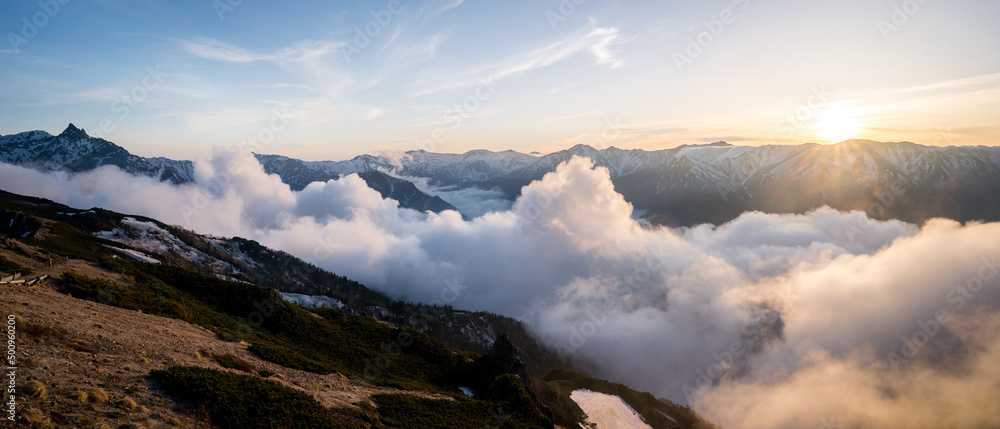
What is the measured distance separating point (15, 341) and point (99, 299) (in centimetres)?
2093

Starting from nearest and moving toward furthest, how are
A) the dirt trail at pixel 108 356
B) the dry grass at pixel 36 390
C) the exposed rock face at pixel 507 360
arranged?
the dry grass at pixel 36 390
the dirt trail at pixel 108 356
the exposed rock face at pixel 507 360

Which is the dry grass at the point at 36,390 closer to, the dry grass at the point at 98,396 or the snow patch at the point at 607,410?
the dry grass at the point at 98,396

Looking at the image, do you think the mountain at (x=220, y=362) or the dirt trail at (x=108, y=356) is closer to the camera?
the dirt trail at (x=108, y=356)

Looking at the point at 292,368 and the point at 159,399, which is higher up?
the point at 159,399

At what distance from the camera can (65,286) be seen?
131 feet

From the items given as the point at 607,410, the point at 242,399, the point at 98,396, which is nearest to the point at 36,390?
the point at 98,396

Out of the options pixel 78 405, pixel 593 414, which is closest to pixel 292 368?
pixel 78 405

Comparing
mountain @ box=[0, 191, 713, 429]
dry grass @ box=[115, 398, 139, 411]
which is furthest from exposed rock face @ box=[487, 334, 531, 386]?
dry grass @ box=[115, 398, 139, 411]

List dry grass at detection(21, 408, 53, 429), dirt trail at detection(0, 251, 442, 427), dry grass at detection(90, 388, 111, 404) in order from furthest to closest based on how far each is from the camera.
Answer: dry grass at detection(90, 388, 111, 404) < dirt trail at detection(0, 251, 442, 427) < dry grass at detection(21, 408, 53, 429)

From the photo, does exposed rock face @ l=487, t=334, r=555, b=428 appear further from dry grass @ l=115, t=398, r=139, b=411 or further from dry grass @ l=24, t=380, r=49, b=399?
dry grass @ l=24, t=380, r=49, b=399

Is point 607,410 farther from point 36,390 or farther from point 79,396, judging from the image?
point 36,390

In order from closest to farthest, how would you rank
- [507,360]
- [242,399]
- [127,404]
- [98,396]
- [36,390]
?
[36,390]
[98,396]
[127,404]
[242,399]
[507,360]

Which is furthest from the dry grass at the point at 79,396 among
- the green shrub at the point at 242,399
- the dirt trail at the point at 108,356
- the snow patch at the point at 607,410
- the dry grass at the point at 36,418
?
the snow patch at the point at 607,410

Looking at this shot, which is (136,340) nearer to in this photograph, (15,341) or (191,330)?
(15,341)
